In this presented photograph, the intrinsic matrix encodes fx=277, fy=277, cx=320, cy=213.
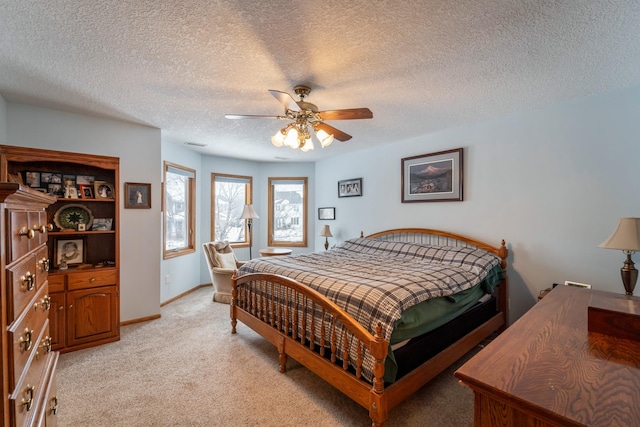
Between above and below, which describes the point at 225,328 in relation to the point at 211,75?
below

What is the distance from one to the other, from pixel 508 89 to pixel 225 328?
384 cm

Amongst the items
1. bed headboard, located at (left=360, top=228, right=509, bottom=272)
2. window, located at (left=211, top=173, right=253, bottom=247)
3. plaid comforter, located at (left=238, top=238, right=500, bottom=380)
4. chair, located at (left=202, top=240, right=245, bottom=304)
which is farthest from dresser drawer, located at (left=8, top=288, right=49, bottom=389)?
window, located at (left=211, top=173, right=253, bottom=247)

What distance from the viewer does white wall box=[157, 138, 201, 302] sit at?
417 centimetres

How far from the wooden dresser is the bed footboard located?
1449 mm

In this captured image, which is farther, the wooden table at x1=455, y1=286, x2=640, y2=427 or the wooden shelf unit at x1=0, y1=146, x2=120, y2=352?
the wooden shelf unit at x1=0, y1=146, x2=120, y2=352

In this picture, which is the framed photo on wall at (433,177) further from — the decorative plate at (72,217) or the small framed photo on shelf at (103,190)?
the decorative plate at (72,217)

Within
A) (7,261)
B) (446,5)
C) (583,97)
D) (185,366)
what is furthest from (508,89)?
(185,366)

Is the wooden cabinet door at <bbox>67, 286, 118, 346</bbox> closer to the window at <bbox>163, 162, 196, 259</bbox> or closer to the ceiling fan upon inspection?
the window at <bbox>163, 162, 196, 259</bbox>

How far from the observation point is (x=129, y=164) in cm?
337

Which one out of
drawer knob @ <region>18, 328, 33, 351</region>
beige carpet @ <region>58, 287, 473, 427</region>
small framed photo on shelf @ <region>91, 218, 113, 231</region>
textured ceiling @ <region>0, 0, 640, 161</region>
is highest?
textured ceiling @ <region>0, 0, 640, 161</region>

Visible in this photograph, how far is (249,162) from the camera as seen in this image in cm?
566

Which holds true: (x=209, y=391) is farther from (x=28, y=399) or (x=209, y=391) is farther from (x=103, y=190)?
(x=103, y=190)

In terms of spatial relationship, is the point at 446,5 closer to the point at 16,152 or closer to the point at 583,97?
the point at 583,97

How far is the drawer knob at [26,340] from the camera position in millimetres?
909
